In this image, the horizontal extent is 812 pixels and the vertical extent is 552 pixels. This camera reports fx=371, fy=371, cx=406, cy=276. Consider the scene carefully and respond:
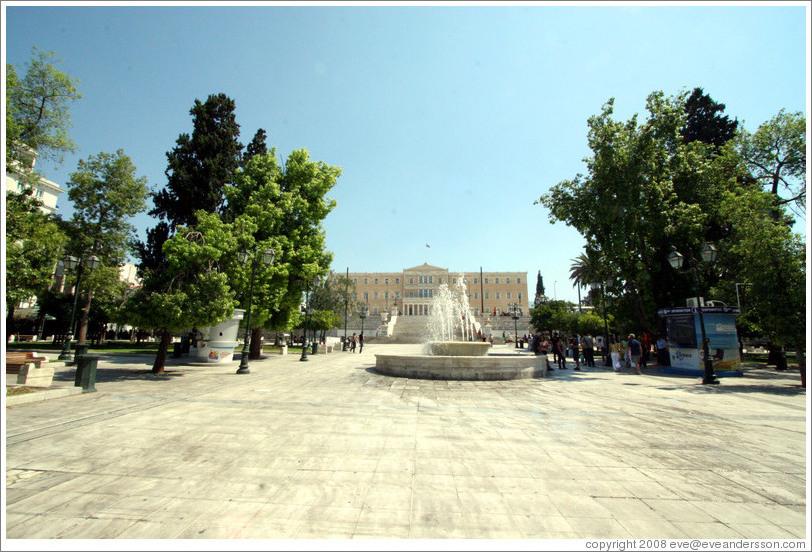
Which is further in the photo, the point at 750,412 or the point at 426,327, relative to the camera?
the point at 426,327

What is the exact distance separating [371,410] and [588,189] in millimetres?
17843

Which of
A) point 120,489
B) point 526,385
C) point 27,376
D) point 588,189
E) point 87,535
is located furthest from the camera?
point 588,189

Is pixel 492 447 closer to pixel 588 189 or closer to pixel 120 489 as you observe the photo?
pixel 120 489

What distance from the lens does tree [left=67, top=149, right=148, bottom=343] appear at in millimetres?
25375

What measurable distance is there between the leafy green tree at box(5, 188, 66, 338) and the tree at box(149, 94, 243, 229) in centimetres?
586

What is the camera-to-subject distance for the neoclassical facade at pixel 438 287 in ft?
305

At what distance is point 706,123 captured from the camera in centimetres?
2852

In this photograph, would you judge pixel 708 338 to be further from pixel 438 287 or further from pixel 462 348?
pixel 438 287

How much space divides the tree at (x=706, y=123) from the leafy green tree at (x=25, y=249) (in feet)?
130

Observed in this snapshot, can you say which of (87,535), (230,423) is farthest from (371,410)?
(87,535)

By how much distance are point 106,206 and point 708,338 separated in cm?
3615

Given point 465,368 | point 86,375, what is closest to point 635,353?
point 465,368

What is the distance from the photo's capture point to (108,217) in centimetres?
2652

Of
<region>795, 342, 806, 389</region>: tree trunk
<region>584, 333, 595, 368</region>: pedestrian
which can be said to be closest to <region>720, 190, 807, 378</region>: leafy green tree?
<region>795, 342, 806, 389</region>: tree trunk
